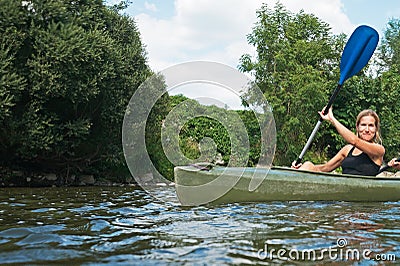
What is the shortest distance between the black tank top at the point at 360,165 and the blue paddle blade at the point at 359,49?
3.07 feet

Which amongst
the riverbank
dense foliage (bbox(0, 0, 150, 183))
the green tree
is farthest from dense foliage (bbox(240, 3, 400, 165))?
the riverbank

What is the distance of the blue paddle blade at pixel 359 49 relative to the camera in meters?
5.56

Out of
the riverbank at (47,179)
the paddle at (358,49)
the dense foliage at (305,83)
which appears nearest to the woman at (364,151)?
the paddle at (358,49)

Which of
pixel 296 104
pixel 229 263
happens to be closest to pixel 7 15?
pixel 296 104

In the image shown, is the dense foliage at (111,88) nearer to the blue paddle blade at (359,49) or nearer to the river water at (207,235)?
the river water at (207,235)

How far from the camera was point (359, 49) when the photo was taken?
18.4ft

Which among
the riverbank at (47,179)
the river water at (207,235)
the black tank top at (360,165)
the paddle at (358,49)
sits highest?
the paddle at (358,49)

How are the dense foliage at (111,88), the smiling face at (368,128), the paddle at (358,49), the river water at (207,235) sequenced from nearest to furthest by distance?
the river water at (207,235) → the smiling face at (368,128) → the paddle at (358,49) → the dense foliage at (111,88)

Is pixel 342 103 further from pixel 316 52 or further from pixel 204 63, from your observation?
pixel 204 63

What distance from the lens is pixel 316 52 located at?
40.4 feet

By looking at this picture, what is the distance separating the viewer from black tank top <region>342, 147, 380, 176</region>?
533 cm

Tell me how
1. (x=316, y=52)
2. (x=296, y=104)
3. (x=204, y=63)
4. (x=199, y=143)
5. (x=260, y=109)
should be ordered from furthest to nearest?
(x=316, y=52), (x=296, y=104), (x=260, y=109), (x=199, y=143), (x=204, y=63)

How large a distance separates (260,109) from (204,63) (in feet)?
7.06

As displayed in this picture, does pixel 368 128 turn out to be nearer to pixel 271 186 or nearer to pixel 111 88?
pixel 271 186
